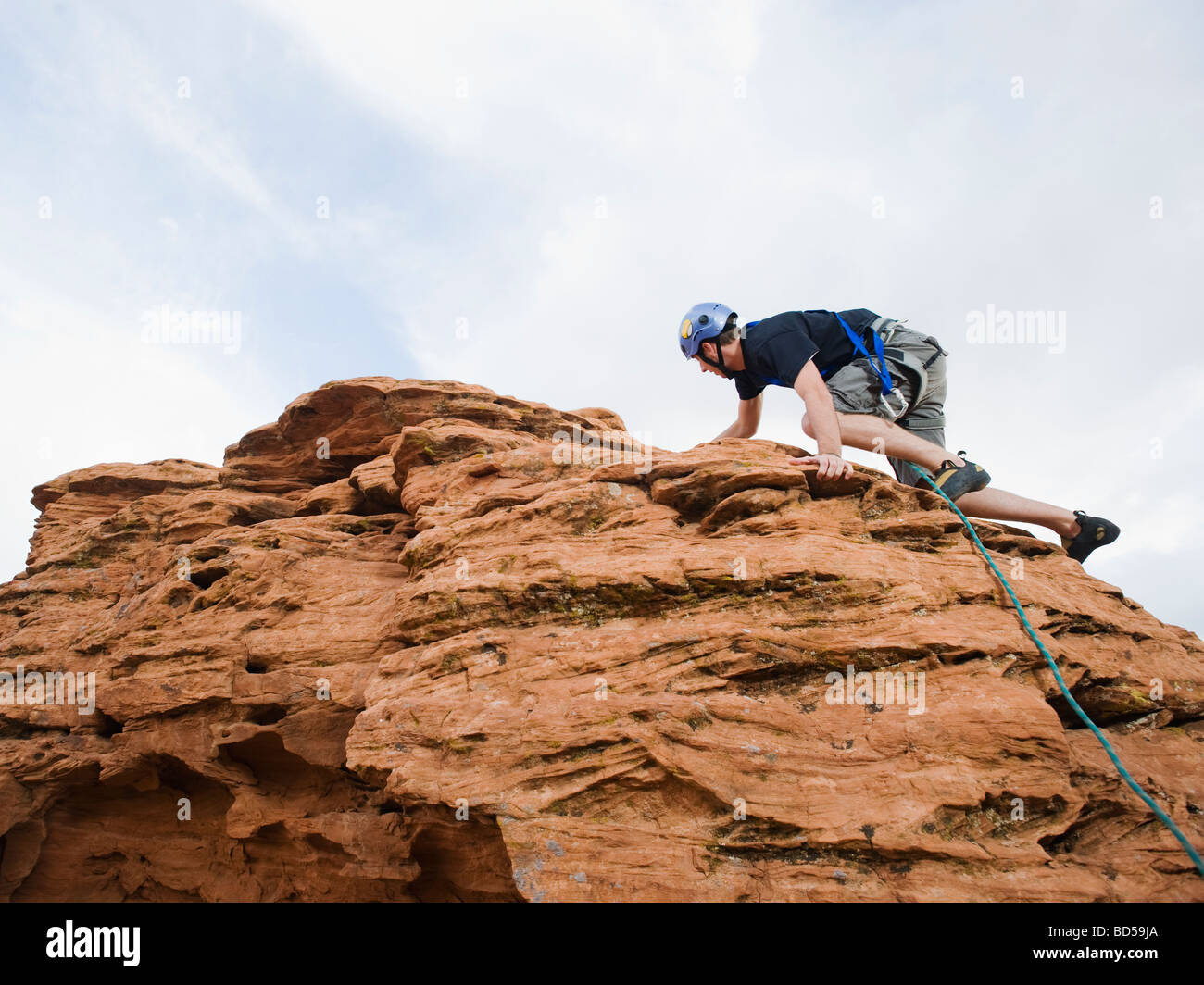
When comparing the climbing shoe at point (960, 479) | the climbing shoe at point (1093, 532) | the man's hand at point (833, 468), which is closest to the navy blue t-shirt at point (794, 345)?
the man's hand at point (833, 468)

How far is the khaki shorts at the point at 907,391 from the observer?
41.4 feet

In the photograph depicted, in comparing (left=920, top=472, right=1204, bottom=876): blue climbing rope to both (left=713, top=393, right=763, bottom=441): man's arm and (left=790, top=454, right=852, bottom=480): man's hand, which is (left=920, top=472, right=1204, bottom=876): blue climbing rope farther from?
(left=713, top=393, right=763, bottom=441): man's arm

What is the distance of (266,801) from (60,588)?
858 cm

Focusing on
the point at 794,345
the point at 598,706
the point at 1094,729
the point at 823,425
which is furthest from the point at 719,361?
the point at 1094,729

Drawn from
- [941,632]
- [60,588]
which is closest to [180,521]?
[60,588]

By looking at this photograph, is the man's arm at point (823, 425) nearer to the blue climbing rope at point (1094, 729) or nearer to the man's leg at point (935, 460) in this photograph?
the man's leg at point (935, 460)

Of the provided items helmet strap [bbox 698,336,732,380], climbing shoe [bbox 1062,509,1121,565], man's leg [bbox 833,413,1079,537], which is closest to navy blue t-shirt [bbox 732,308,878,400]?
helmet strap [bbox 698,336,732,380]

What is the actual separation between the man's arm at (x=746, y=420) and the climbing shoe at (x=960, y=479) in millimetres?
3401

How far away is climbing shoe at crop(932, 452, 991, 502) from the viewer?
39.3 ft

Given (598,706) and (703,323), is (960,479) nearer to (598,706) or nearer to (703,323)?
(703,323)

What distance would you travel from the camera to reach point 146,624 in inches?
559

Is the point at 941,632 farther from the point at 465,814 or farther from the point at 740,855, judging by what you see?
the point at 465,814

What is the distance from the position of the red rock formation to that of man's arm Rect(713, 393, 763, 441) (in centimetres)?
111

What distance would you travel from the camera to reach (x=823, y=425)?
11391 millimetres
